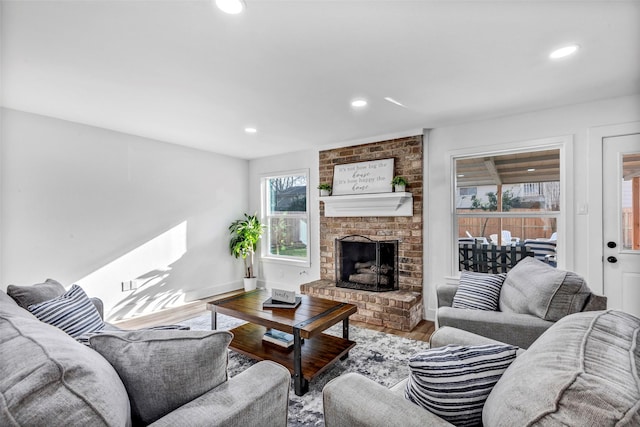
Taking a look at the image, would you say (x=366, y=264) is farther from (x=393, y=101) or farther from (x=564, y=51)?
(x=564, y=51)

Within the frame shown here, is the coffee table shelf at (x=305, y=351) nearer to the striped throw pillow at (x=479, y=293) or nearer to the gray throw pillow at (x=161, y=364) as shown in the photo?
the striped throw pillow at (x=479, y=293)

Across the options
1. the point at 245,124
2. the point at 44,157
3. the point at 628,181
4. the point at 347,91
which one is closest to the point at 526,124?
the point at 628,181

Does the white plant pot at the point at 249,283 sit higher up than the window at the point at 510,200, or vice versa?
the window at the point at 510,200

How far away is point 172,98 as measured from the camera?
8.61ft

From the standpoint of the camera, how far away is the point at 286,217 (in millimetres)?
5117

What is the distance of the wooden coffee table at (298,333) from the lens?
2.11 m

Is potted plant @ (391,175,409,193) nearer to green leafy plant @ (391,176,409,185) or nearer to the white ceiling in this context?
green leafy plant @ (391,176,409,185)

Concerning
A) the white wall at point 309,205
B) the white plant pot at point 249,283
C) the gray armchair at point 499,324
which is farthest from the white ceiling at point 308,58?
the white plant pot at point 249,283

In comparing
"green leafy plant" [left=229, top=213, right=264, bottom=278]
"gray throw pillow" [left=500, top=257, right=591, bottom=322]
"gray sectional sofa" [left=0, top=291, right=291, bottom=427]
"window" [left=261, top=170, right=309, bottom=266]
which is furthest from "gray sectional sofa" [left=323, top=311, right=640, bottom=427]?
"green leafy plant" [left=229, top=213, right=264, bottom=278]

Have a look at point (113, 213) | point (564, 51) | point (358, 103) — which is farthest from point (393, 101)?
point (113, 213)

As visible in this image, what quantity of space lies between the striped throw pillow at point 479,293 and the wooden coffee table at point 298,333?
91 centimetres

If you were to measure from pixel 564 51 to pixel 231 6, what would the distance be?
82.6 inches

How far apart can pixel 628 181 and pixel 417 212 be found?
6.27 ft

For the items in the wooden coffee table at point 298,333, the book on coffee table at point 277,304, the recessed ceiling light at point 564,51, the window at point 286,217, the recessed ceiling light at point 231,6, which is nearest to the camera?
the recessed ceiling light at point 231,6
